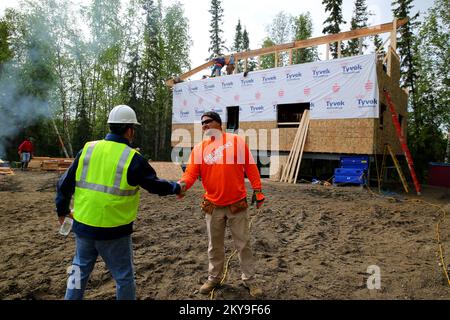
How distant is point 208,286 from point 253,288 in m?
0.47

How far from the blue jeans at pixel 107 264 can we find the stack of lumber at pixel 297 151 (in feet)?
33.7

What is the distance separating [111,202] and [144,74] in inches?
1003

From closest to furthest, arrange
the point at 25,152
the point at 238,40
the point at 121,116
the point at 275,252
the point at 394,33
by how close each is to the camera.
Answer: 1. the point at 121,116
2. the point at 275,252
3. the point at 394,33
4. the point at 25,152
5. the point at 238,40

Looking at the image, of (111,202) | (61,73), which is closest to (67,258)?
(111,202)

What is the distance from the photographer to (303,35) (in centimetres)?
3011

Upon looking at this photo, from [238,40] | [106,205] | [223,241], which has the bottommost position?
[223,241]

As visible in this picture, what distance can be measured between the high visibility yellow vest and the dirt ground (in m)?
1.25

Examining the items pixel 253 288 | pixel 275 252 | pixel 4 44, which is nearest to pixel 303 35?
pixel 4 44

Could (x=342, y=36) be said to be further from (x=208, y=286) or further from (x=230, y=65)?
(x=208, y=286)

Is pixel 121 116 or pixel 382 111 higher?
pixel 382 111

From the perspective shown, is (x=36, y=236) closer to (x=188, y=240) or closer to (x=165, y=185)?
(x=188, y=240)

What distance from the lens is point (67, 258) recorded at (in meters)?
4.21

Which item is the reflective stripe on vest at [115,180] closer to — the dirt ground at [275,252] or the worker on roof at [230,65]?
the dirt ground at [275,252]

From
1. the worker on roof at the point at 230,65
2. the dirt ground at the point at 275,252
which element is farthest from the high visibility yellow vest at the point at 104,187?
the worker on roof at the point at 230,65
